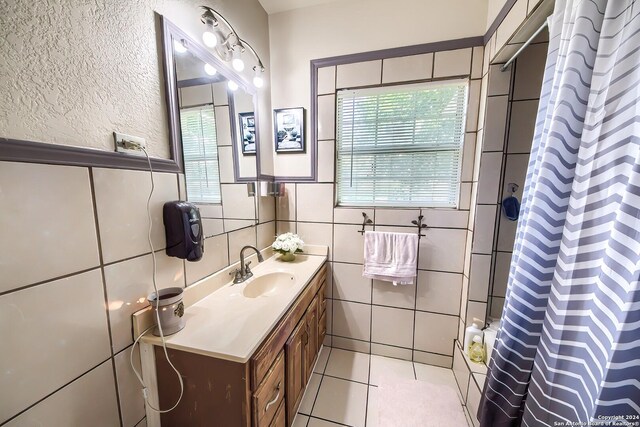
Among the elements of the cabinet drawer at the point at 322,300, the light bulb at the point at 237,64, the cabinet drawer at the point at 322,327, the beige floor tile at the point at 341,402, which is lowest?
the beige floor tile at the point at 341,402

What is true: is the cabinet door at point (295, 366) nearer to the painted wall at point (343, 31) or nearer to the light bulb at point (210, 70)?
the painted wall at point (343, 31)

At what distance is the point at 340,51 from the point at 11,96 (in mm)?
1670

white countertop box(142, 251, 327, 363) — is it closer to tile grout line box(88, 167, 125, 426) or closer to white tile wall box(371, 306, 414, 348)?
tile grout line box(88, 167, 125, 426)

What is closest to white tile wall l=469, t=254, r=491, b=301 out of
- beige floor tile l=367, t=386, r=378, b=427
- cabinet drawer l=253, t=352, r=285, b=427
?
beige floor tile l=367, t=386, r=378, b=427

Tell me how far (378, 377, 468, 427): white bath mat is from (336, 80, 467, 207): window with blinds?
4.18ft

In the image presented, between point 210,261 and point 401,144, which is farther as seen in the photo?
point 401,144

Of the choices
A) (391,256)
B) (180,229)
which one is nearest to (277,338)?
(180,229)

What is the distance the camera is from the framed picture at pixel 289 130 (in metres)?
1.74

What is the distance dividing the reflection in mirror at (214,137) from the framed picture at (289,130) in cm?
26

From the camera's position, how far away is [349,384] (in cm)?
157

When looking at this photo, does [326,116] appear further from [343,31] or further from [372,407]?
[372,407]

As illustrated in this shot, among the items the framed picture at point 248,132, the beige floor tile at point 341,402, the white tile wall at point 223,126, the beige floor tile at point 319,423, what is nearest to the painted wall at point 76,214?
the white tile wall at point 223,126

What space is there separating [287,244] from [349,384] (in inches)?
42.4

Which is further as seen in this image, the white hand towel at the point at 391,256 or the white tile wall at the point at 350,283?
the white tile wall at the point at 350,283
